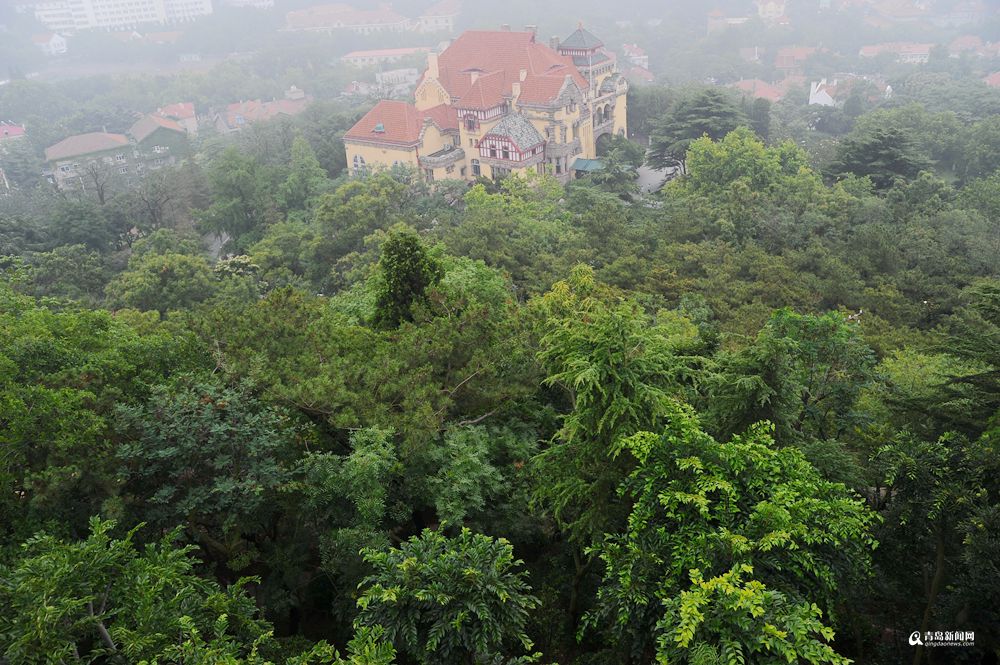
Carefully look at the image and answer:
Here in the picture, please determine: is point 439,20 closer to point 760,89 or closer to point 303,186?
point 760,89

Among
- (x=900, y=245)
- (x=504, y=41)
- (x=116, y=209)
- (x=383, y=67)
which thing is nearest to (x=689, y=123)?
(x=504, y=41)

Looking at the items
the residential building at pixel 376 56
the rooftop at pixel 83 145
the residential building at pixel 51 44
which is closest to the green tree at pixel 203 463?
the rooftop at pixel 83 145

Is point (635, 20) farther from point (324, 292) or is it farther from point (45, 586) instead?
point (45, 586)

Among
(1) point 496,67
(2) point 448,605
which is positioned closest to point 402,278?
(2) point 448,605

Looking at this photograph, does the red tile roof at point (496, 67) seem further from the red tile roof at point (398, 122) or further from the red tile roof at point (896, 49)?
the red tile roof at point (896, 49)

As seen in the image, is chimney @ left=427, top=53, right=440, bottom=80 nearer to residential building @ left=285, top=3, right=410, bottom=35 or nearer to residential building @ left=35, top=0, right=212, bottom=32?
residential building @ left=285, top=3, right=410, bottom=35
